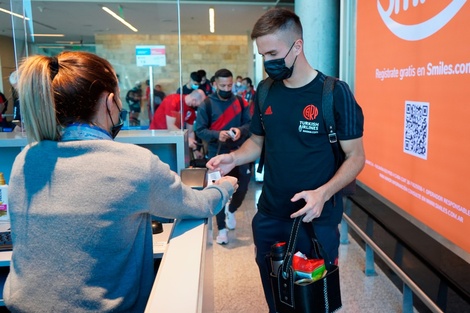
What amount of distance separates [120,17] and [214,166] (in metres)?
8.27

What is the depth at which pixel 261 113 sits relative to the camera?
1.98 m

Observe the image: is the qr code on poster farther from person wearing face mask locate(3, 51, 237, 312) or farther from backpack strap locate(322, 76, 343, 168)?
person wearing face mask locate(3, 51, 237, 312)

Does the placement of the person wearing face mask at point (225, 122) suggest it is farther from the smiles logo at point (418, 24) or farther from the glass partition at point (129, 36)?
the smiles logo at point (418, 24)

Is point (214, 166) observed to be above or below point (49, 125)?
below

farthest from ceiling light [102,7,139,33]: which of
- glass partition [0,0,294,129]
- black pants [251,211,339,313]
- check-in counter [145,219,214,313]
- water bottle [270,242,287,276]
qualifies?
check-in counter [145,219,214,313]

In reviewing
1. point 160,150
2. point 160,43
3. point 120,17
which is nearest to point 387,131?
point 160,150

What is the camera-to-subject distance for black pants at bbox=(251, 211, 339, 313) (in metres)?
1.83

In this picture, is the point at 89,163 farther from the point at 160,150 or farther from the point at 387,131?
the point at 387,131

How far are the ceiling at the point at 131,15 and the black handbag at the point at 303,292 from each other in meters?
6.28

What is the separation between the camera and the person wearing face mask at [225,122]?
13.8ft

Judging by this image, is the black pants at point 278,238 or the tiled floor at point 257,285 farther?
the tiled floor at point 257,285

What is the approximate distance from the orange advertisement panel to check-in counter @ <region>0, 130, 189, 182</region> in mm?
1294

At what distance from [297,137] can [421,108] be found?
98 centimetres

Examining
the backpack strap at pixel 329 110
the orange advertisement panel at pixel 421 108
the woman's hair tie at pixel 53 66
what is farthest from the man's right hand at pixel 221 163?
the orange advertisement panel at pixel 421 108
